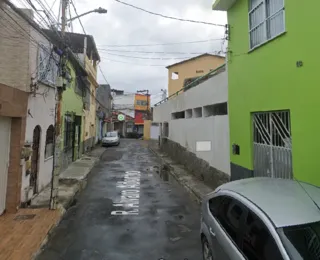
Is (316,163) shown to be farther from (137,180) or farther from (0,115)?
(137,180)

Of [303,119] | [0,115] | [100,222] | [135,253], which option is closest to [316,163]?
[303,119]

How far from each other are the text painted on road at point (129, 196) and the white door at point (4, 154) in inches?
111

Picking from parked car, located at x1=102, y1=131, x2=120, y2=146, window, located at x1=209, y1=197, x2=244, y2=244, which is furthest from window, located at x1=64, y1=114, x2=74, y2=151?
parked car, located at x1=102, y1=131, x2=120, y2=146

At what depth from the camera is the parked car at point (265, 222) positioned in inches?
95.9

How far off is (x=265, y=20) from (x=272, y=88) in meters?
1.73

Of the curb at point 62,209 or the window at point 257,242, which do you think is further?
the curb at point 62,209

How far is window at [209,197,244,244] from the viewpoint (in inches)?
125

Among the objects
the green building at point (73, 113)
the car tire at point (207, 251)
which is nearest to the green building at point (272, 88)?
the car tire at point (207, 251)

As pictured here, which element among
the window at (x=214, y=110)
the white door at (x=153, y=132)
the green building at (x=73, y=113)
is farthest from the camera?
the white door at (x=153, y=132)

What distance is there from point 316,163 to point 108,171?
11492 mm

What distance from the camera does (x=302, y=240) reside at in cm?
245

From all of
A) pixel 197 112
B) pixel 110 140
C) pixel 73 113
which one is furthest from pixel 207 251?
pixel 110 140

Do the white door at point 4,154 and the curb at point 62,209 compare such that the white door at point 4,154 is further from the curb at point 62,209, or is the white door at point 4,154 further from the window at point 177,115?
the window at point 177,115

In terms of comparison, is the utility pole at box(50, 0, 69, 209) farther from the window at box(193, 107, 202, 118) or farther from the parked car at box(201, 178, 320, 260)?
the window at box(193, 107, 202, 118)
